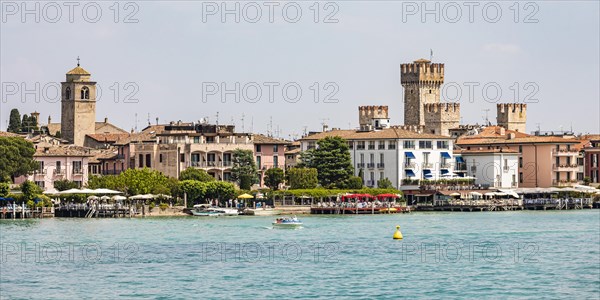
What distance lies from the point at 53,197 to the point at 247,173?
1636 cm

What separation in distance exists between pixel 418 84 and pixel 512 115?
32.3 feet

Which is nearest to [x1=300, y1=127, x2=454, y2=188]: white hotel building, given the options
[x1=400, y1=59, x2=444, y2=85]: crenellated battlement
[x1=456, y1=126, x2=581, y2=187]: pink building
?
[x1=456, y1=126, x2=581, y2=187]: pink building

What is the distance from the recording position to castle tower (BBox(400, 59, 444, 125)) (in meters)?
146

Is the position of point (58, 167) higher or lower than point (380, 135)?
lower

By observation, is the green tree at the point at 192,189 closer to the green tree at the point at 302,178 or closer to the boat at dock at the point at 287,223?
the green tree at the point at 302,178

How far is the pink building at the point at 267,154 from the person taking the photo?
11476 cm

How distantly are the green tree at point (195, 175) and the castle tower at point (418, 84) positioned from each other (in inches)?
1691

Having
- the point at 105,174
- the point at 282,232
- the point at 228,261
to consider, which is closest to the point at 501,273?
the point at 228,261

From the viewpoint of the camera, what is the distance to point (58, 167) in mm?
108875

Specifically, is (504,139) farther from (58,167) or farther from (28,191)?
(28,191)

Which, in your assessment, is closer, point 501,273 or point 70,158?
point 501,273

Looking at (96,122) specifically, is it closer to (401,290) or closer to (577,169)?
(577,169)

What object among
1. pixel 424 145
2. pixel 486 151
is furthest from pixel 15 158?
pixel 486 151

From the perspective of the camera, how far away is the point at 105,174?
116312 mm
